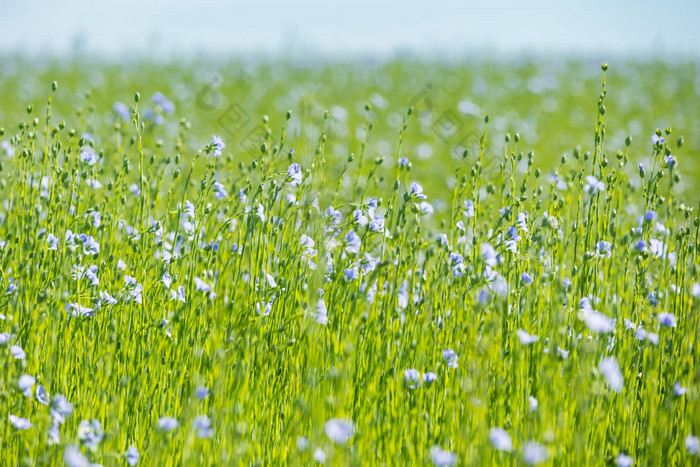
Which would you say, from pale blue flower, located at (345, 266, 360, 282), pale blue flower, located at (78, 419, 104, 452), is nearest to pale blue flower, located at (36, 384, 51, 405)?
pale blue flower, located at (78, 419, 104, 452)

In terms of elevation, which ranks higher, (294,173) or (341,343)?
(294,173)

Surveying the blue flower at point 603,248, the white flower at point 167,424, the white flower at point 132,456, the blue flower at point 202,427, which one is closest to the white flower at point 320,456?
the blue flower at point 202,427

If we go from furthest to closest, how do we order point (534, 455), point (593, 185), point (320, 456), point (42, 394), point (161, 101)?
point (161, 101), point (593, 185), point (42, 394), point (320, 456), point (534, 455)

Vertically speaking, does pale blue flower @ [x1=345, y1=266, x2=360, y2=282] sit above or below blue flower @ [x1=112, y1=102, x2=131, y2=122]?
below

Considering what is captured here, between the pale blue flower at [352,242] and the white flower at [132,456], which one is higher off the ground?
the pale blue flower at [352,242]

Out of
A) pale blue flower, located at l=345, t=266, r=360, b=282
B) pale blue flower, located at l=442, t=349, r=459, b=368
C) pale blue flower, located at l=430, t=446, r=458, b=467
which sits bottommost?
pale blue flower, located at l=430, t=446, r=458, b=467

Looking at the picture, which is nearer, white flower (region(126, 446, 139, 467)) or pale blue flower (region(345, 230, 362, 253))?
white flower (region(126, 446, 139, 467))

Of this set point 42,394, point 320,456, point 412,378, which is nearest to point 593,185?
point 412,378

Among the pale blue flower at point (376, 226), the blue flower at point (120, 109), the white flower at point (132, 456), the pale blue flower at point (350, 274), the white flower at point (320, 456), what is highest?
the blue flower at point (120, 109)

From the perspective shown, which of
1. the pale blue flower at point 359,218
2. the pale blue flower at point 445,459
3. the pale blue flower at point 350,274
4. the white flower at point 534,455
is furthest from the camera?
the pale blue flower at point 359,218

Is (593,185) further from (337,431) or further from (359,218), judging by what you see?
(337,431)

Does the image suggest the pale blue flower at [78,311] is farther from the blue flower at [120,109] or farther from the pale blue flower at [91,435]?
the blue flower at [120,109]

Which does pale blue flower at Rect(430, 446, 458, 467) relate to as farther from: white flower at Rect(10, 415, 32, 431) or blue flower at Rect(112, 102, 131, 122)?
blue flower at Rect(112, 102, 131, 122)

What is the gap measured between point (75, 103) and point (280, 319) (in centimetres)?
939
